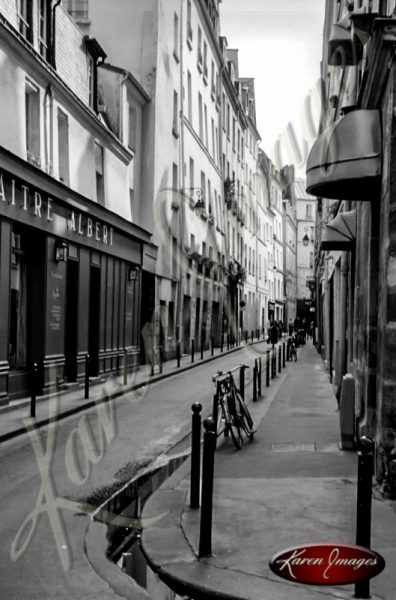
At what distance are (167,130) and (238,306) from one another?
23.7 meters

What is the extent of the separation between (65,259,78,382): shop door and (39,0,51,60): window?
196 inches

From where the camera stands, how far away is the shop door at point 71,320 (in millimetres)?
19391

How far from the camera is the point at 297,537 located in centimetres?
643

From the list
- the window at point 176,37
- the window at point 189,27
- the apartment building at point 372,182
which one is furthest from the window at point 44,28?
the window at point 189,27

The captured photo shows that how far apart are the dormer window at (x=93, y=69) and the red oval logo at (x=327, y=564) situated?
18546mm

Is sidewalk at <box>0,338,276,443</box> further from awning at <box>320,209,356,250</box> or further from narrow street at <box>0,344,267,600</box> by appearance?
awning at <box>320,209,356,250</box>

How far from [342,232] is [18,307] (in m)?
7.10

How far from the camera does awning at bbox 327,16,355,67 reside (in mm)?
10284

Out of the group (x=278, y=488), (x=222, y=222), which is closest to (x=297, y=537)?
(x=278, y=488)

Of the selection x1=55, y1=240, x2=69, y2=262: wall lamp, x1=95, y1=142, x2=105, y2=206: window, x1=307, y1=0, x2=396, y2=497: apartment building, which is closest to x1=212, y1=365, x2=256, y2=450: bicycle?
x1=307, y1=0, x2=396, y2=497: apartment building

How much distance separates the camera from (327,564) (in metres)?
5.65

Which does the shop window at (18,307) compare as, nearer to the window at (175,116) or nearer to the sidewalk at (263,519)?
the sidewalk at (263,519)

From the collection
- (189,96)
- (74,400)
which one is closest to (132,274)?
(74,400)

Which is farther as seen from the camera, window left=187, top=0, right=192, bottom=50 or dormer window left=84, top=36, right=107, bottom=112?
window left=187, top=0, right=192, bottom=50
